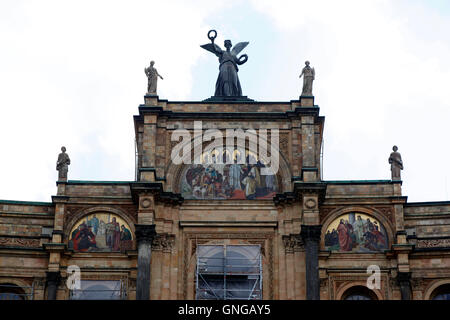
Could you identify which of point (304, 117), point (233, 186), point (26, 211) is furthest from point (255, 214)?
point (26, 211)

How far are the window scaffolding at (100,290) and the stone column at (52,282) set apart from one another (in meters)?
0.69

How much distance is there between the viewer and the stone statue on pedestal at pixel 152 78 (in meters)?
41.9

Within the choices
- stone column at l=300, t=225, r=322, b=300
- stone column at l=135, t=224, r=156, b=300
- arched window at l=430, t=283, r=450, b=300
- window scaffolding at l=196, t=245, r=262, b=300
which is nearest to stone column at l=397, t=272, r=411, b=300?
arched window at l=430, t=283, r=450, b=300

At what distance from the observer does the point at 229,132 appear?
41.6 meters

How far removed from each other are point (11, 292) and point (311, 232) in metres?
12.1

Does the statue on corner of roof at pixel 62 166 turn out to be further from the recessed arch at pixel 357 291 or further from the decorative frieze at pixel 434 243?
the decorative frieze at pixel 434 243

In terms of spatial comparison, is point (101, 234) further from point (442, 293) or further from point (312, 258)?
point (442, 293)

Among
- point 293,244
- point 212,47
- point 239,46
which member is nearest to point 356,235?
point 293,244

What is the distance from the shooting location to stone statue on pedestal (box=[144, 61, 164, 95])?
41938 millimetres

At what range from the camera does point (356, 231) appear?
131ft

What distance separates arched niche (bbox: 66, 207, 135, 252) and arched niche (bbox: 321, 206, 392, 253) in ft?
26.2

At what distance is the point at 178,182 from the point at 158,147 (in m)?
1.70
